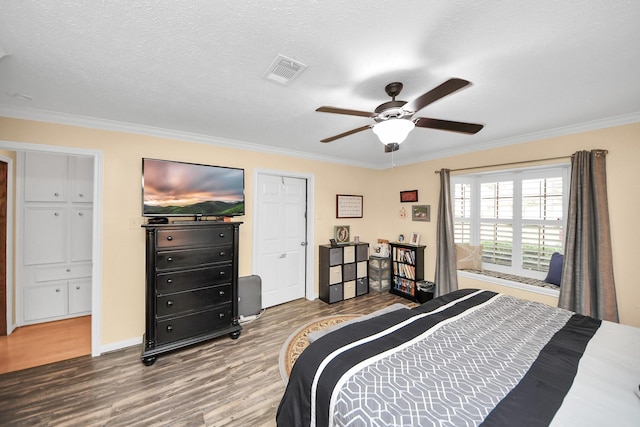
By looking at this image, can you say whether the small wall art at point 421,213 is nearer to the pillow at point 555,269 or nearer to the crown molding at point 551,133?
the crown molding at point 551,133

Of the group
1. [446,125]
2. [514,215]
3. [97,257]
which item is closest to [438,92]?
[446,125]

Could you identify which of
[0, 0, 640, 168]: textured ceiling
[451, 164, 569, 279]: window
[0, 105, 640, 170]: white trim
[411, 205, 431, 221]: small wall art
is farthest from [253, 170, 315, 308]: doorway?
[451, 164, 569, 279]: window

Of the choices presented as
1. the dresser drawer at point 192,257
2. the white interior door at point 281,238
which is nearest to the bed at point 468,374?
the dresser drawer at point 192,257

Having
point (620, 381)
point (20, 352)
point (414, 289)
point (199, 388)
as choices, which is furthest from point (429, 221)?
point (20, 352)

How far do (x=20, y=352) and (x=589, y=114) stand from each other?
6234 millimetres

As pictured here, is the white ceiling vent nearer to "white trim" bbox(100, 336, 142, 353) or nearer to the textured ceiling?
the textured ceiling

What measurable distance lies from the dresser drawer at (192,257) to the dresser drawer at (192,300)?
304 millimetres

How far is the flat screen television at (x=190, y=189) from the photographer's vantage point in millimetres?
2691

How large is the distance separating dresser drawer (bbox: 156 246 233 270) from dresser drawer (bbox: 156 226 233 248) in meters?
Answer: 0.07

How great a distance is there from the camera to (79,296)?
3.41 m

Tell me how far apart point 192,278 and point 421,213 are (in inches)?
140

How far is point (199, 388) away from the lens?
2.04m

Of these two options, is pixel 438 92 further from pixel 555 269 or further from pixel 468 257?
pixel 468 257

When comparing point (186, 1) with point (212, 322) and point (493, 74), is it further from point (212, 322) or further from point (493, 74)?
point (212, 322)
